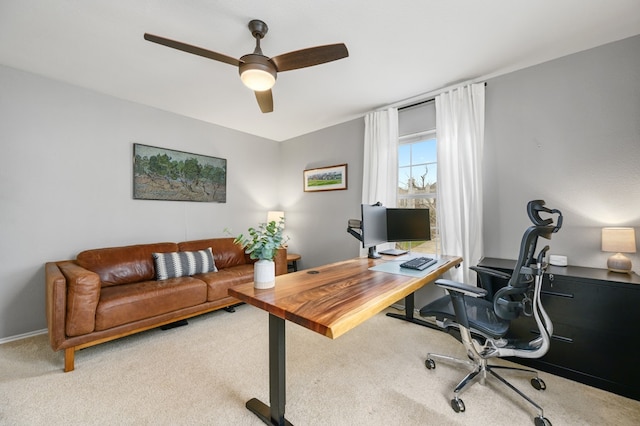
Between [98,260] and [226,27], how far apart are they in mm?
2512

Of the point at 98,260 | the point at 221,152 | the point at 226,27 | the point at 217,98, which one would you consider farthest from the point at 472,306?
the point at 221,152

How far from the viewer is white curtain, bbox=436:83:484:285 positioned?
2545 mm

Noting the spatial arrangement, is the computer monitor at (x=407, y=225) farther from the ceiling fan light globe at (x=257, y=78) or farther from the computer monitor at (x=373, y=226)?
the ceiling fan light globe at (x=257, y=78)

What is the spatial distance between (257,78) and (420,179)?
7.17 ft

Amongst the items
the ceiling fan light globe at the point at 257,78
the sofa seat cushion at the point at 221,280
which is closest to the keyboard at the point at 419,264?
the ceiling fan light globe at the point at 257,78

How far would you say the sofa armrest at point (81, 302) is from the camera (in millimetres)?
1903

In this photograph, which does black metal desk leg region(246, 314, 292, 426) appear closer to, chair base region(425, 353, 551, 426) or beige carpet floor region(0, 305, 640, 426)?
beige carpet floor region(0, 305, 640, 426)

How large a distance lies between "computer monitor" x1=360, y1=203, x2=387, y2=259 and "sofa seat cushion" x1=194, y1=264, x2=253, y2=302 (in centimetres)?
152

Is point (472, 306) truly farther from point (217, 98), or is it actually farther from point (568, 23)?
point (217, 98)

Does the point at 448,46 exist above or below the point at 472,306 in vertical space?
above

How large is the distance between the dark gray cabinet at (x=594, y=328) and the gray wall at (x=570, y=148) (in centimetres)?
47

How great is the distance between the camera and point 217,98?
2.95 m

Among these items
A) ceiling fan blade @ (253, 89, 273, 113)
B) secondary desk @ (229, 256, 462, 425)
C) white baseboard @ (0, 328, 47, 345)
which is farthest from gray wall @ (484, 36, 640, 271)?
white baseboard @ (0, 328, 47, 345)

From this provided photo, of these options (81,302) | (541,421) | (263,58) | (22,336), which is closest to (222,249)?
(81,302)
